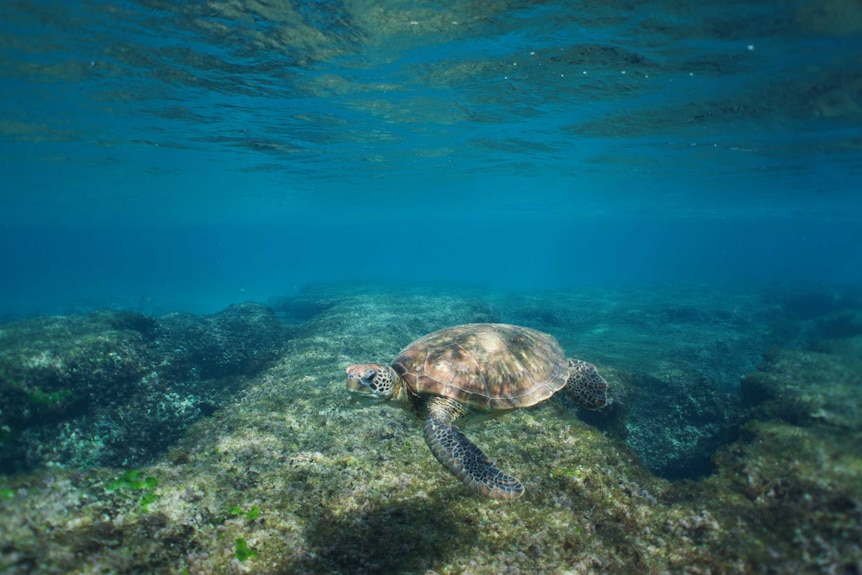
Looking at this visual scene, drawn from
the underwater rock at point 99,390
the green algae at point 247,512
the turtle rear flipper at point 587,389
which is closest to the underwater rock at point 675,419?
the turtle rear flipper at point 587,389

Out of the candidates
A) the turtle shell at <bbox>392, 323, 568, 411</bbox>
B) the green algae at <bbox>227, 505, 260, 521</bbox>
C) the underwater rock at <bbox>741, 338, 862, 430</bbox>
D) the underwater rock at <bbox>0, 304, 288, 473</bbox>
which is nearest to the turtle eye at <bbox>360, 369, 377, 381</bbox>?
the turtle shell at <bbox>392, 323, 568, 411</bbox>

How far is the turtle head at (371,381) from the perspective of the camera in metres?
5.23

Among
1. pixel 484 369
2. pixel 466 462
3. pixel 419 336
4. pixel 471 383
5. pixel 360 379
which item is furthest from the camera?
pixel 419 336

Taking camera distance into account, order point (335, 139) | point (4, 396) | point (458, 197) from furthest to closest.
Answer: point (458, 197) < point (335, 139) < point (4, 396)

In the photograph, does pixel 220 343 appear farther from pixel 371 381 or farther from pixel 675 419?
pixel 675 419

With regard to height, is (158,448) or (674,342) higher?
(158,448)

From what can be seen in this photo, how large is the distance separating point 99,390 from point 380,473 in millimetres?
8236

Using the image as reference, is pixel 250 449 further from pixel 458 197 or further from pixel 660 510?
pixel 458 197

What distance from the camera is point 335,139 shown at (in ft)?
76.1

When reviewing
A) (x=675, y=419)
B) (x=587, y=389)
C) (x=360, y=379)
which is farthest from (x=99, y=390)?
(x=675, y=419)

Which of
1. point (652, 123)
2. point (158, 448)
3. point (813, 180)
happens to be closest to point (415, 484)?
point (158, 448)

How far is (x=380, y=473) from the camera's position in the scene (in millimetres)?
5422

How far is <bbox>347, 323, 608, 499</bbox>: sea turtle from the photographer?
486 cm

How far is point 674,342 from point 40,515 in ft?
66.5
